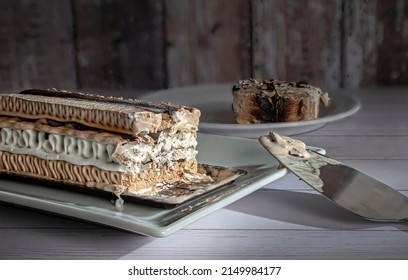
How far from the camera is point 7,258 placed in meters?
0.66

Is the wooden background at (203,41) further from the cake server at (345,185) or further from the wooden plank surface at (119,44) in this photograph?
the cake server at (345,185)

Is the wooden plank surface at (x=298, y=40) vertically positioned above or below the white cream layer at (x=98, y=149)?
above

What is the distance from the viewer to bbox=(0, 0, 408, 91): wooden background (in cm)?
164

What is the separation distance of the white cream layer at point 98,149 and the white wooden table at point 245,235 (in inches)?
2.8

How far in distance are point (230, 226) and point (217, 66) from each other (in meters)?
0.99

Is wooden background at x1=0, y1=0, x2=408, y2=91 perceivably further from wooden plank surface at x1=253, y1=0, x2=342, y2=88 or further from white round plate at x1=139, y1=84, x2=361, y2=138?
white round plate at x1=139, y1=84, x2=361, y2=138

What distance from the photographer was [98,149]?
0.77 m

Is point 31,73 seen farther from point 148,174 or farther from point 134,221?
point 134,221

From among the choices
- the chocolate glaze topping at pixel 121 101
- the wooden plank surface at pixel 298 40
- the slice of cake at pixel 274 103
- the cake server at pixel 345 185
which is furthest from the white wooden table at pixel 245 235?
the wooden plank surface at pixel 298 40

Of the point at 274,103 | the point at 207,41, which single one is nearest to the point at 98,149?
the point at 274,103

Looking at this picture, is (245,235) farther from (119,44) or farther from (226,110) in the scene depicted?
(119,44)

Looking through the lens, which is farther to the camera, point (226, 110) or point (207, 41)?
point (207, 41)

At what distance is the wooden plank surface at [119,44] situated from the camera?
165 cm

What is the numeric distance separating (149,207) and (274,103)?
1.63 ft
